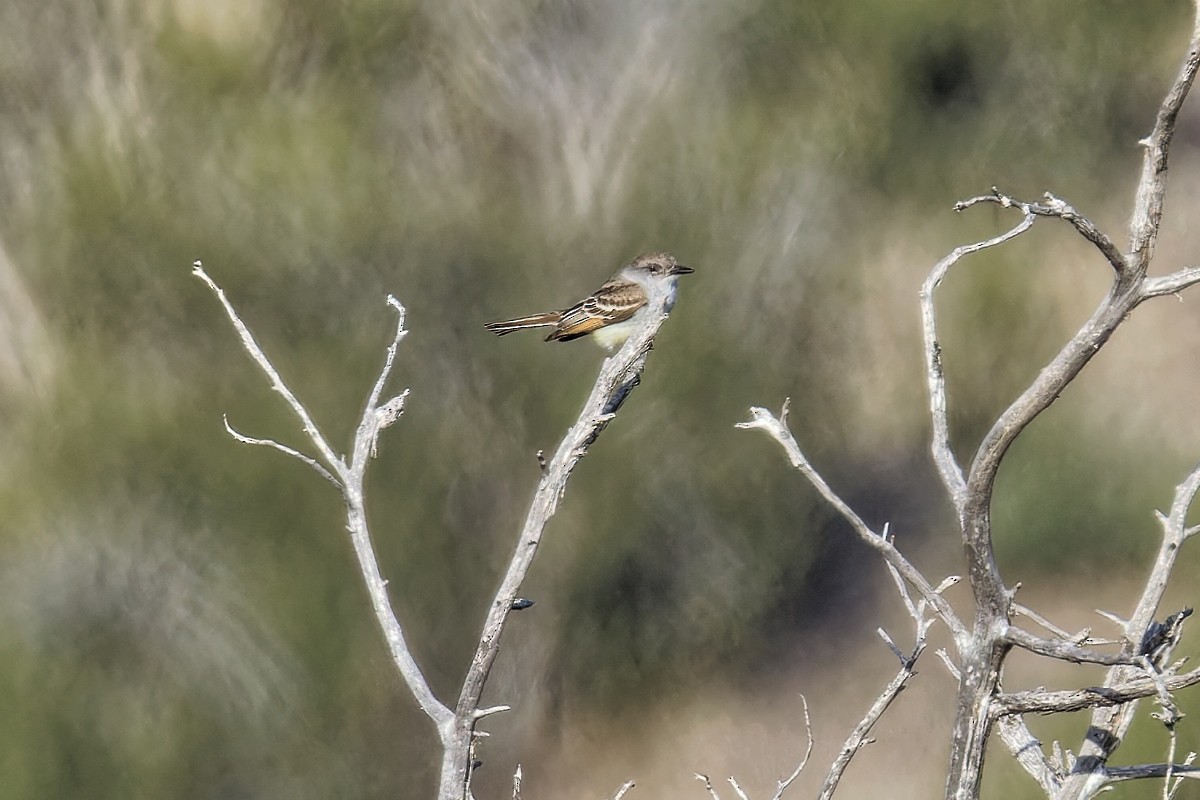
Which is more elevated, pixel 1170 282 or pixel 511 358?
pixel 1170 282

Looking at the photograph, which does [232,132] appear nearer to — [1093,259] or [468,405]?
[468,405]

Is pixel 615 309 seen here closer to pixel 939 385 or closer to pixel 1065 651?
pixel 939 385

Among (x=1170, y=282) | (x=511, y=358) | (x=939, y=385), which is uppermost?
(x=1170, y=282)

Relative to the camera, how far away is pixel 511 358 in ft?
12.1

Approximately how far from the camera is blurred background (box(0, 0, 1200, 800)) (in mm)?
3492

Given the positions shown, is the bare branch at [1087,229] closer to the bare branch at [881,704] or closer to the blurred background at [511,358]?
the bare branch at [881,704]

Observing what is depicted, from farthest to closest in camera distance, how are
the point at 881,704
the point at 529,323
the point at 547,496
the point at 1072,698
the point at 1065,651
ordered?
the point at 529,323, the point at 547,496, the point at 881,704, the point at 1072,698, the point at 1065,651

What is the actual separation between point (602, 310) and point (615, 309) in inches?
1.2

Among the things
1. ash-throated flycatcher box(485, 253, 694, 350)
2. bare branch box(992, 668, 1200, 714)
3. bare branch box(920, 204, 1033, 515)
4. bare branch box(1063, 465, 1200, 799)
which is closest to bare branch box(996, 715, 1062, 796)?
bare branch box(1063, 465, 1200, 799)

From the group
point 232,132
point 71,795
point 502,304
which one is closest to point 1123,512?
point 502,304

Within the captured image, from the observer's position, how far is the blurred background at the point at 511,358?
11.5 feet

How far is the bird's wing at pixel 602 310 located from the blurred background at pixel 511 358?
0.58 m

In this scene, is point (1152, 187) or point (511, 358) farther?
point (511, 358)

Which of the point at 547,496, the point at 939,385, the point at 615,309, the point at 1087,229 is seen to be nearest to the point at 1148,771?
the point at 939,385
